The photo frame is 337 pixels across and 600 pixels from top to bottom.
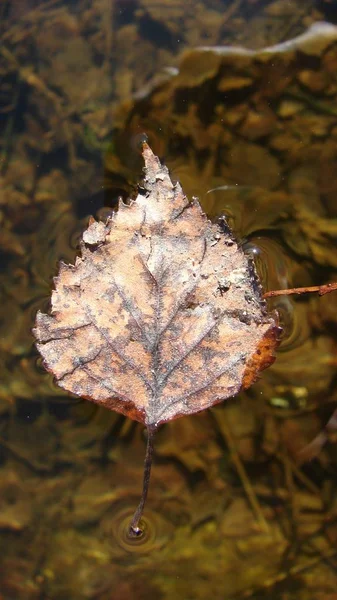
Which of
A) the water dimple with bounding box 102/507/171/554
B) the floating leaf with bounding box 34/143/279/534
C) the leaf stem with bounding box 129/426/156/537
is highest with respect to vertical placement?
the floating leaf with bounding box 34/143/279/534

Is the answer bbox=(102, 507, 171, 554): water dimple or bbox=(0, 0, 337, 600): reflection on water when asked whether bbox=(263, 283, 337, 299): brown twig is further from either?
bbox=(102, 507, 171, 554): water dimple

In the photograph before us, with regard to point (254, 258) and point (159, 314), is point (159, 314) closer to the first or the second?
point (159, 314)

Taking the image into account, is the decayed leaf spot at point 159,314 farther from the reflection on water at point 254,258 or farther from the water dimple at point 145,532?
the water dimple at point 145,532

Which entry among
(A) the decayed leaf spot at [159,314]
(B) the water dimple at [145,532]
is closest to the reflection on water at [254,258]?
(B) the water dimple at [145,532]

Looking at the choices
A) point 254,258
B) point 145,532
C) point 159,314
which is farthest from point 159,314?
point 145,532

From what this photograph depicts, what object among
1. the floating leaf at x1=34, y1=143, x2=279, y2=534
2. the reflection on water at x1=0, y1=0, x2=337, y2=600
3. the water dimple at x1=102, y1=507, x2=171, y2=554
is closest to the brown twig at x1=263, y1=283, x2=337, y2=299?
the reflection on water at x1=0, y1=0, x2=337, y2=600

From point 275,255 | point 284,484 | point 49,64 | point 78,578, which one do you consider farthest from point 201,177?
point 78,578

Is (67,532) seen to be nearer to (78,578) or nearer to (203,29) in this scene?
(78,578)
